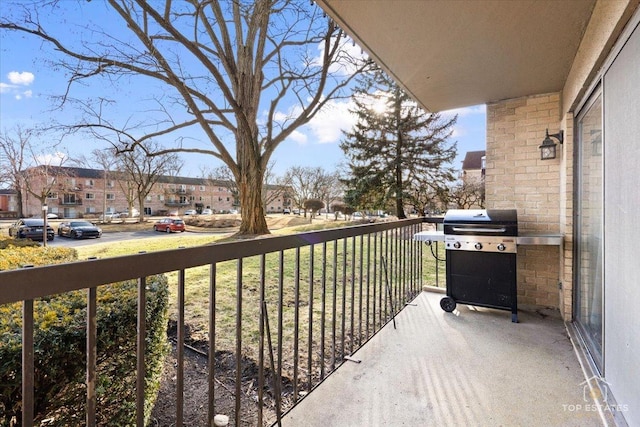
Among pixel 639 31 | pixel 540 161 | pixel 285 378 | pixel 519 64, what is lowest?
pixel 285 378

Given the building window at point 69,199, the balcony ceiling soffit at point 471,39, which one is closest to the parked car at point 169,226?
the building window at point 69,199

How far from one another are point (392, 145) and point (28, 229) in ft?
41.8

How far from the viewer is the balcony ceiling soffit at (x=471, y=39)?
1883 mm

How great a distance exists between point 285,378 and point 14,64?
1009cm

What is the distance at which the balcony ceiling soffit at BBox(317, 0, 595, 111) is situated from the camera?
1.88 m

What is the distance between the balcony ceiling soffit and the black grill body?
1.29 meters

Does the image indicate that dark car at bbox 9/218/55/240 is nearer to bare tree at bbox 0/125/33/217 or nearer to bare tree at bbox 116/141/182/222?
bare tree at bbox 0/125/33/217

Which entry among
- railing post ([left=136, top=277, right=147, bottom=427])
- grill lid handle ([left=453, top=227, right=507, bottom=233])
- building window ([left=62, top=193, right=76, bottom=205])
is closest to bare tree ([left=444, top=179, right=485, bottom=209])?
grill lid handle ([left=453, top=227, right=507, bottom=233])

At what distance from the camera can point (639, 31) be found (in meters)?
1.27

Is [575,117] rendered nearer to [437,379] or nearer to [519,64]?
[519,64]

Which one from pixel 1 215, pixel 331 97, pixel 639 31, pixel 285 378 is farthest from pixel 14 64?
pixel 639 31

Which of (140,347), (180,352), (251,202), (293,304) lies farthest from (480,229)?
(251,202)

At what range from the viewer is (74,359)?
1146 mm

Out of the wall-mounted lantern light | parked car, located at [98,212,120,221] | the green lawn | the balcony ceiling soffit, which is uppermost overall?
the balcony ceiling soffit
